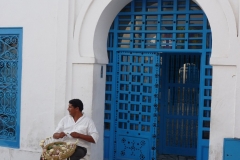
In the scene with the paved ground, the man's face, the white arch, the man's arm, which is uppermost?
the white arch

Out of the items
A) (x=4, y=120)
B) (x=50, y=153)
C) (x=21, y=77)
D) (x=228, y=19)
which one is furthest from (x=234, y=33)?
(x=4, y=120)

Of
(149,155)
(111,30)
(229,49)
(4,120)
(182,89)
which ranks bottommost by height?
(149,155)

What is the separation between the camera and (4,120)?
6258mm

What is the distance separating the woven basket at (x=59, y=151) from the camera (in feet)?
14.4

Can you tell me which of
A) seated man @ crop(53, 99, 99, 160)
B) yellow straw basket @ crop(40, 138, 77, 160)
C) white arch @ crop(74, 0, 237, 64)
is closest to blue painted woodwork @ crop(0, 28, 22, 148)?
white arch @ crop(74, 0, 237, 64)

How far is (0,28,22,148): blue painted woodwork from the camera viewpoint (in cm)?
606

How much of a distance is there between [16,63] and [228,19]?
3.46 m

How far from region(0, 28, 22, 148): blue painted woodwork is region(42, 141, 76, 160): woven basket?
181cm

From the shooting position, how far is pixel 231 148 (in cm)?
482

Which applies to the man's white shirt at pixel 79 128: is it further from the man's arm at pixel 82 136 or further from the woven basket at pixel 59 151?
the woven basket at pixel 59 151

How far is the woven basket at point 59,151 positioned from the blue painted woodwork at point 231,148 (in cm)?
201

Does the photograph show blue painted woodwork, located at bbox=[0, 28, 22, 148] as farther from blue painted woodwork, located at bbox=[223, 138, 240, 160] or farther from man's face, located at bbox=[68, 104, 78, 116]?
blue painted woodwork, located at bbox=[223, 138, 240, 160]

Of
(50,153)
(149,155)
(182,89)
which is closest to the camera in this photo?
(50,153)

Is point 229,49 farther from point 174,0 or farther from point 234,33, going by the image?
point 174,0
